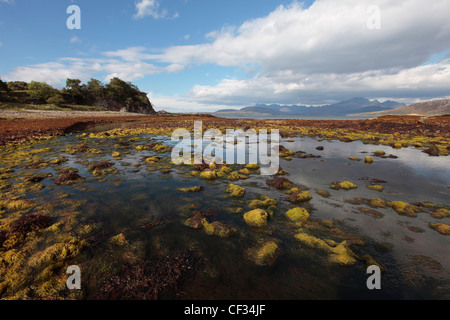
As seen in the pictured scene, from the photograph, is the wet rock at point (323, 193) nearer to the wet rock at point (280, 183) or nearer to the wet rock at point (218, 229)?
the wet rock at point (280, 183)

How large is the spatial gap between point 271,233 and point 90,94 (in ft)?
348

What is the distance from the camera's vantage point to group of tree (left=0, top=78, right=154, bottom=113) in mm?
62531

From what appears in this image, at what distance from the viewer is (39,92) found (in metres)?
61.4

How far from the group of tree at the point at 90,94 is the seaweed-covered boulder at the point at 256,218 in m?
82.1

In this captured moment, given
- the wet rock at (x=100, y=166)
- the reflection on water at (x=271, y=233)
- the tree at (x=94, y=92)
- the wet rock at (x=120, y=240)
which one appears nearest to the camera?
the reflection on water at (x=271, y=233)

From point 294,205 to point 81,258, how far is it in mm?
9416

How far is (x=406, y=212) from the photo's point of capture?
30.1 ft

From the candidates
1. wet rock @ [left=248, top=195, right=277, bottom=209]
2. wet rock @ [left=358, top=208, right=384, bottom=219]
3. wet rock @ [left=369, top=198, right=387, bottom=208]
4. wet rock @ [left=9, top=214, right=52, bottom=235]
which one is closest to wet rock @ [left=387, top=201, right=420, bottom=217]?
wet rock @ [left=369, top=198, right=387, bottom=208]

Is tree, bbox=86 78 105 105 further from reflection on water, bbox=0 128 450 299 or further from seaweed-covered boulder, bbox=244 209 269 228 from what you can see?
seaweed-covered boulder, bbox=244 209 269 228

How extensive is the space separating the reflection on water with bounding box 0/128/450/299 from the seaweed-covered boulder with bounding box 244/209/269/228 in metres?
0.34

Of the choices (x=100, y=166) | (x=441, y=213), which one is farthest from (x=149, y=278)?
(x=441, y=213)

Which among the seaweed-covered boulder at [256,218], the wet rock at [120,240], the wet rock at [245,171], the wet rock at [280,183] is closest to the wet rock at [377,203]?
the wet rock at [280,183]

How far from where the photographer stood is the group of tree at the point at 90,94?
205 ft
